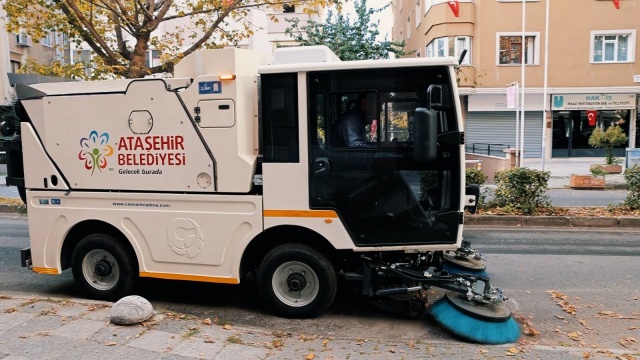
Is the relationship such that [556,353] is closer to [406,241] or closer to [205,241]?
[406,241]

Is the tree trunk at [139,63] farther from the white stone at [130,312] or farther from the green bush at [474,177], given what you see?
the white stone at [130,312]

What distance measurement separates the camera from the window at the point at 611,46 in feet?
87.8

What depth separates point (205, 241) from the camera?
526 centimetres

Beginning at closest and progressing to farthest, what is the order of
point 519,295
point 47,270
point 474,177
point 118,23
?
1. point 47,270
2. point 519,295
3. point 474,177
4. point 118,23

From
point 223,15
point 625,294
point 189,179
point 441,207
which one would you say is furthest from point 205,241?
point 223,15

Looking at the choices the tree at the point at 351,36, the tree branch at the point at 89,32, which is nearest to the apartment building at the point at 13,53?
the tree at the point at 351,36

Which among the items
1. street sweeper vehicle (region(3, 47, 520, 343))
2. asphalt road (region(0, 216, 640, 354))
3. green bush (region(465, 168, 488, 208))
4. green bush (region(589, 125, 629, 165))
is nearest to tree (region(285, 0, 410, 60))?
green bush (region(589, 125, 629, 165))

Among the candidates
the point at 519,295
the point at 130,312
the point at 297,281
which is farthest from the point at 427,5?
the point at 130,312

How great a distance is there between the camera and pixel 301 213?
16.4 feet

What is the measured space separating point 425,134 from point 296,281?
1956mm

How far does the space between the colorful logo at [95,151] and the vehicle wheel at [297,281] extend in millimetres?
2058

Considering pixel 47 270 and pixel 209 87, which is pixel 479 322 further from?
pixel 47 270

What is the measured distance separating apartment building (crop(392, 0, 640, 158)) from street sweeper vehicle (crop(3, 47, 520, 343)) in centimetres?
2307

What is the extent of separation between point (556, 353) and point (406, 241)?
1561 millimetres
